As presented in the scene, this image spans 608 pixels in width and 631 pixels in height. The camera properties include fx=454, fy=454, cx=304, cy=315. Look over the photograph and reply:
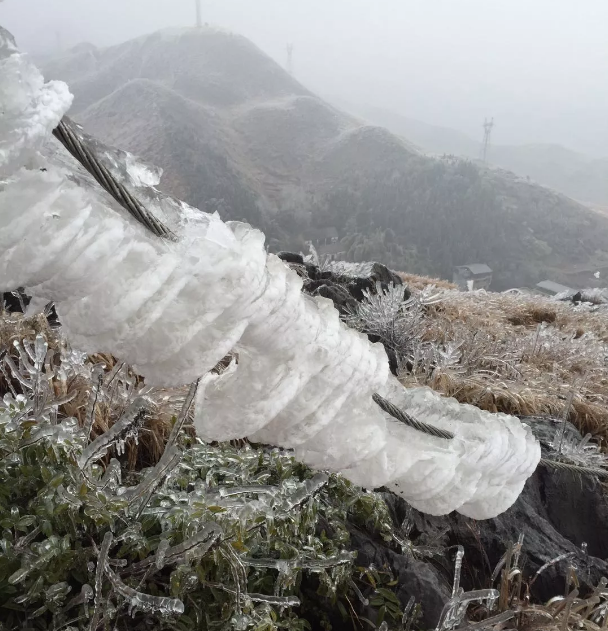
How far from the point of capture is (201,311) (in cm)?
48

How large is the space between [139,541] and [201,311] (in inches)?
24.7

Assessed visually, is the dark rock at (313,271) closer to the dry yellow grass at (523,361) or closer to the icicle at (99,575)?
the dry yellow grass at (523,361)

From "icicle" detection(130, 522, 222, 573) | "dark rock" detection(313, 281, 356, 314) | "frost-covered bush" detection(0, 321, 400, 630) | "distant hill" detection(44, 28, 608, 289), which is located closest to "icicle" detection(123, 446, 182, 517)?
"frost-covered bush" detection(0, 321, 400, 630)

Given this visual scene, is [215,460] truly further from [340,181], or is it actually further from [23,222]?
[340,181]

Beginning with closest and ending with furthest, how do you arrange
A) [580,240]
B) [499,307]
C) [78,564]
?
1. [78,564]
2. [499,307]
3. [580,240]

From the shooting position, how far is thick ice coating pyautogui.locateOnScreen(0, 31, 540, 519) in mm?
373

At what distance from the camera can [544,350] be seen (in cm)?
301

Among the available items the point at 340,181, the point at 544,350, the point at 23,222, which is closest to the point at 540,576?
the point at 23,222

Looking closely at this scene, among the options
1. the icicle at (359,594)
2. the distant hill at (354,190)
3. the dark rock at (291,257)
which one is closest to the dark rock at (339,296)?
the dark rock at (291,257)

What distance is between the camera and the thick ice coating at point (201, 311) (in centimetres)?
37

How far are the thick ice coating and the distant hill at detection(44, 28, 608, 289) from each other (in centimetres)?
1609

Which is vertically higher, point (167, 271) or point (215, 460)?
point (167, 271)

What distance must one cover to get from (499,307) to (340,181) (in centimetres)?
1827

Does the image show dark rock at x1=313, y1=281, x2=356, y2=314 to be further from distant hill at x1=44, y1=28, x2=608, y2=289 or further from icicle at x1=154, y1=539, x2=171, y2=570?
distant hill at x1=44, y1=28, x2=608, y2=289
